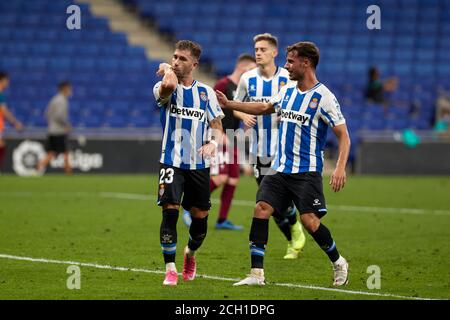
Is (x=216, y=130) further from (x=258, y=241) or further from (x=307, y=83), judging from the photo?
(x=258, y=241)

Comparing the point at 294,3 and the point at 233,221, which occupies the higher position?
the point at 294,3

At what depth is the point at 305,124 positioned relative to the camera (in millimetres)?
9195

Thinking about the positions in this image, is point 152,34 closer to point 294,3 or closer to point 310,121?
point 294,3

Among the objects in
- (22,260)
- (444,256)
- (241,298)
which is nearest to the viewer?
(241,298)

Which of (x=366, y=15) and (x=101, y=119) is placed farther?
(x=366, y=15)

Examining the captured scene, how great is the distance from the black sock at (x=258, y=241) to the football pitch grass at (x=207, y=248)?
0.93ft

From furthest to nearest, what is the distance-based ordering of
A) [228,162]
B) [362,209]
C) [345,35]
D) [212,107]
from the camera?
1. [345,35]
2. [362,209]
3. [228,162]
4. [212,107]

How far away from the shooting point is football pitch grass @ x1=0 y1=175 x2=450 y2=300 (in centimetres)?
872

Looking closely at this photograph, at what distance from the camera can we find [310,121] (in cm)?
918

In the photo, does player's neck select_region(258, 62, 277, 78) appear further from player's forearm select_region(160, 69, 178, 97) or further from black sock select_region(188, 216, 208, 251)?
player's forearm select_region(160, 69, 178, 97)

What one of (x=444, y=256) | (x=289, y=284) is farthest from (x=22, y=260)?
(x=444, y=256)

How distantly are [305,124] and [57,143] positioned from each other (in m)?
15.3

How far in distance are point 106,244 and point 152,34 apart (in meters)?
20.3

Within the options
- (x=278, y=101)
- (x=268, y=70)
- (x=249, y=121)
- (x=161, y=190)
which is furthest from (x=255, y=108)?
(x=268, y=70)
